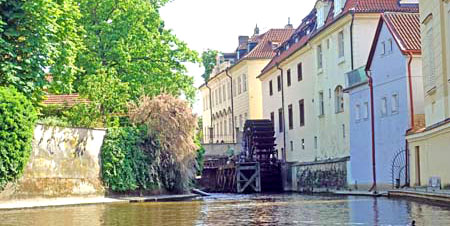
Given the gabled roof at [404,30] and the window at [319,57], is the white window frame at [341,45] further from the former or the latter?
the gabled roof at [404,30]

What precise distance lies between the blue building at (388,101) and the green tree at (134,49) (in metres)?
9.53

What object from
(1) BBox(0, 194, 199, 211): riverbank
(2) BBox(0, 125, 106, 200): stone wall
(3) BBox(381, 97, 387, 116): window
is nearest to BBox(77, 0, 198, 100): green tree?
(2) BBox(0, 125, 106, 200): stone wall

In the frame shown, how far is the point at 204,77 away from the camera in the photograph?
268 ft

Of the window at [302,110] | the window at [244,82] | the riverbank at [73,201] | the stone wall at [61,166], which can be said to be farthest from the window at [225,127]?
the stone wall at [61,166]

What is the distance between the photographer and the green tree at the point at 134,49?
36.8 meters

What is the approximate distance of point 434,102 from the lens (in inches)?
1078

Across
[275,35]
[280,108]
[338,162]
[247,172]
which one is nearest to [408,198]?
[338,162]

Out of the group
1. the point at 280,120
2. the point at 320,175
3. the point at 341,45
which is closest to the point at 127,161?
the point at 320,175

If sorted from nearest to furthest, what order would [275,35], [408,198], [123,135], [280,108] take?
[408,198]
[123,135]
[280,108]
[275,35]


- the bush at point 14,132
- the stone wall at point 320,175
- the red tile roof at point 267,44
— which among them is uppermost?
the red tile roof at point 267,44

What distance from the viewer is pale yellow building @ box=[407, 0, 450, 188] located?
82.7 ft

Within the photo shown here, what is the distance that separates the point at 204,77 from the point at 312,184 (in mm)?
39933

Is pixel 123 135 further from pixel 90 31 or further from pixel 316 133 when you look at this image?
pixel 316 133

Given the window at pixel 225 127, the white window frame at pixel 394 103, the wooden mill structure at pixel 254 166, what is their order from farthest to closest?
the window at pixel 225 127 < the wooden mill structure at pixel 254 166 < the white window frame at pixel 394 103
